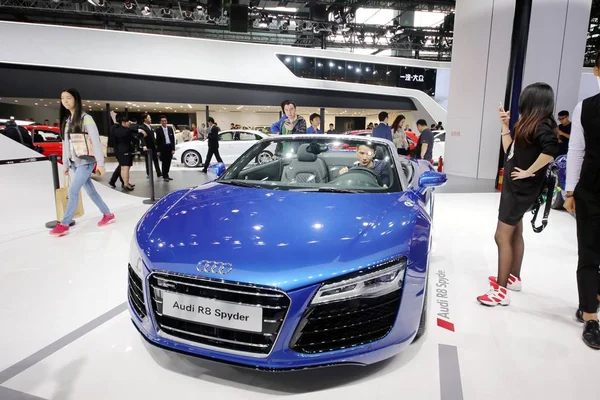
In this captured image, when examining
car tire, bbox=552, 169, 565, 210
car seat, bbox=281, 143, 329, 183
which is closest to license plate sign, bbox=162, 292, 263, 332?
car seat, bbox=281, 143, 329, 183

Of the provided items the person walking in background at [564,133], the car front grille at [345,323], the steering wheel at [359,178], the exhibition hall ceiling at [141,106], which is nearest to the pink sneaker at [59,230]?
the steering wheel at [359,178]

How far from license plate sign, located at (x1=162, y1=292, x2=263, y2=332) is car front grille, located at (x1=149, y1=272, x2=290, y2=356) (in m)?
0.02

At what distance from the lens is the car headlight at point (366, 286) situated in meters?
1.37

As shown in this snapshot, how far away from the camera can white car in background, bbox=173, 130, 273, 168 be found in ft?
35.5

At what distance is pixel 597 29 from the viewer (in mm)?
19375

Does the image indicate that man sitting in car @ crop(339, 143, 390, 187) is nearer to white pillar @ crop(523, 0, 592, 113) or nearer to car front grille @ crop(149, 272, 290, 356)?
car front grille @ crop(149, 272, 290, 356)

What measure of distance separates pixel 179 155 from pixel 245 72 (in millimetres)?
6825

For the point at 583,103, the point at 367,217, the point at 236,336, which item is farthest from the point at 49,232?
the point at 583,103

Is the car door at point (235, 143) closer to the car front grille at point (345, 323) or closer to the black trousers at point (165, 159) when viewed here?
the black trousers at point (165, 159)

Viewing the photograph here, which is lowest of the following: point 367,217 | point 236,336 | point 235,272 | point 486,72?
point 236,336

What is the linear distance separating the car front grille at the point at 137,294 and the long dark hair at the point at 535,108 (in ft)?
7.48

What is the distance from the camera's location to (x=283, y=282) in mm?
1345

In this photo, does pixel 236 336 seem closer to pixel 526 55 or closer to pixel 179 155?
pixel 526 55

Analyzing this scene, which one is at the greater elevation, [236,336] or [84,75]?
[84,75]
